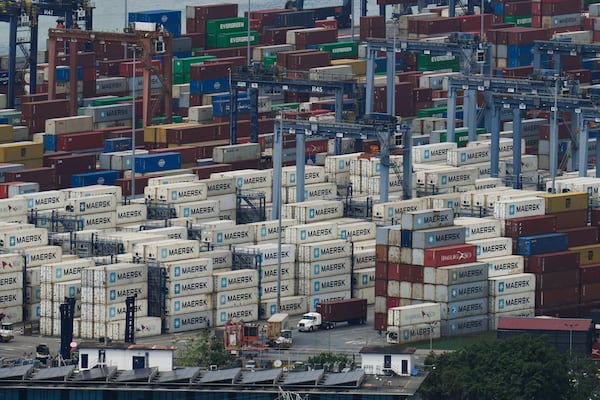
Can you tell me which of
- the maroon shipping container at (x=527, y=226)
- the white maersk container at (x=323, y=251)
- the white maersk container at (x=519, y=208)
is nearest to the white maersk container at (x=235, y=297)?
the white maersk container at (x=323, y=251)

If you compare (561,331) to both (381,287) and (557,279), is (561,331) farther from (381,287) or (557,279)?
(557,279)

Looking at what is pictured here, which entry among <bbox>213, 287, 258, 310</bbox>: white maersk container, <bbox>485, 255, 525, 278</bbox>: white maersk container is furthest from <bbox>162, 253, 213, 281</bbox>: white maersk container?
<bbox>485, 255, 525, 278</bbox>: white maersk container

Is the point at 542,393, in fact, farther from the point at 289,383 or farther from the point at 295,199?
the point at 295,199

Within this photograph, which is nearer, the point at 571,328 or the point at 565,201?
the point at 571,328

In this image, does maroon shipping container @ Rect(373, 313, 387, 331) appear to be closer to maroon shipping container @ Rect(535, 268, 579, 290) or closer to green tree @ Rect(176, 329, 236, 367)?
maroon shipping container @ Rect(535, 268, 579, 290)

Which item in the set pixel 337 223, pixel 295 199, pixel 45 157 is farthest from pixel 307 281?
pixel 45 157

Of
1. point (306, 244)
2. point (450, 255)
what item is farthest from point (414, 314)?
point (306, 244)
